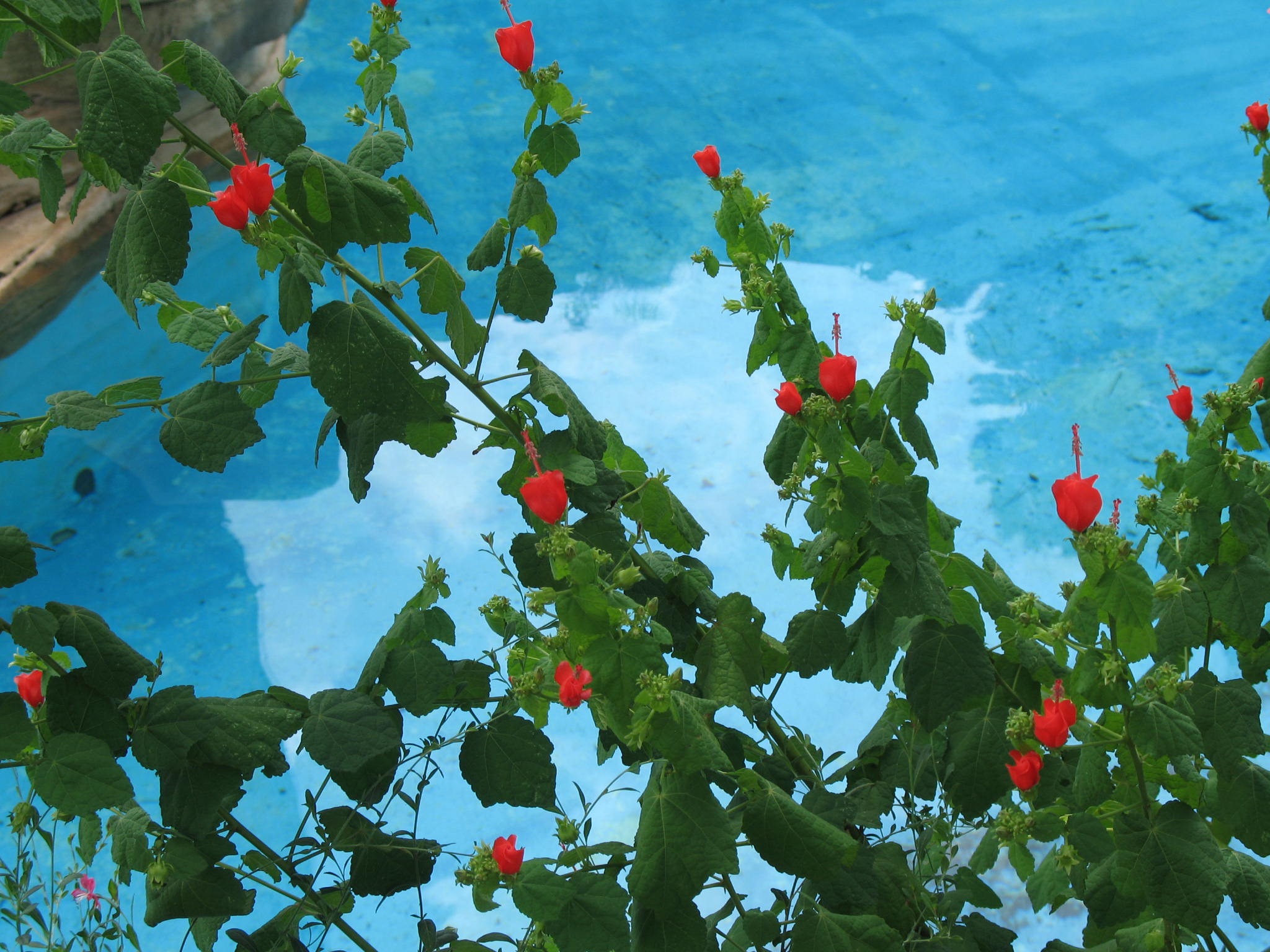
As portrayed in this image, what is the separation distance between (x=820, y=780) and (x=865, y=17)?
4.79m

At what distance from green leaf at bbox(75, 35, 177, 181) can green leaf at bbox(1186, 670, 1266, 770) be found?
0.93 meters

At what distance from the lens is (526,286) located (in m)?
1.00

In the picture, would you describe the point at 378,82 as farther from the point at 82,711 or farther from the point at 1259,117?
the point at 1259,117

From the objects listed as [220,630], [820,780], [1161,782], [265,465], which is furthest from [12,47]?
[1161,782]

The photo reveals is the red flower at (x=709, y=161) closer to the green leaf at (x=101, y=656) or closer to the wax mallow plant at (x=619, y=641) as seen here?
the wax mallow plant at (x=619, y=641)

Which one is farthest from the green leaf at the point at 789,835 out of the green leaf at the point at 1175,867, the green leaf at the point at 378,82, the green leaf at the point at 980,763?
the green leaf at the point at 378,82

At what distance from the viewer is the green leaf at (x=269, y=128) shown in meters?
0.83

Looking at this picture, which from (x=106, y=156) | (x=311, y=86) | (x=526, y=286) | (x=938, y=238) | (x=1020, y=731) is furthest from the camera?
(x=311, y=86)

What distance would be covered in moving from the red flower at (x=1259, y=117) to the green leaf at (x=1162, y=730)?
2.47 feet

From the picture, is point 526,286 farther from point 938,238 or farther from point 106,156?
point 938,238

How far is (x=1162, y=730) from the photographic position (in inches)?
33.8

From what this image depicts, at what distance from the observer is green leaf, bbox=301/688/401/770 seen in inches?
36.0

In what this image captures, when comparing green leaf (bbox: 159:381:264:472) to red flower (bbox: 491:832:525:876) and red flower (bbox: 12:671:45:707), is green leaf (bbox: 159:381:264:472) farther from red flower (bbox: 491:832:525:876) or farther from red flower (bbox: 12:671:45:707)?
red flower (bbox: 491:832:525:876)

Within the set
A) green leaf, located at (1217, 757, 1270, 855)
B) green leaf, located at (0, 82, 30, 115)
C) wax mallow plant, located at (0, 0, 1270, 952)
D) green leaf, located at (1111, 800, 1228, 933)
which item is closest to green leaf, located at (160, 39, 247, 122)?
wax mallow plant, located at (0, 0, 1270, 952)
